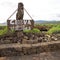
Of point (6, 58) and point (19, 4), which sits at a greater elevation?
point (19, 4)

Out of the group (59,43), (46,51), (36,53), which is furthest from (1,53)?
(59,43)

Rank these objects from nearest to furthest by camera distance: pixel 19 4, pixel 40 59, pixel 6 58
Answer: pixel 6 58
pixel 40 59
pixel 19 4

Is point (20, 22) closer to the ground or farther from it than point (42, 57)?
farther from it

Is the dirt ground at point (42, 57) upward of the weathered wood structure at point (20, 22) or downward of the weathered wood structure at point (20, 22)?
downward

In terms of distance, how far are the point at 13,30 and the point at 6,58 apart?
4.87 metres

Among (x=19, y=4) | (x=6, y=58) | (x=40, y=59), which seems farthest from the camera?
(x=19, y=4)

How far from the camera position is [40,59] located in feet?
10.6

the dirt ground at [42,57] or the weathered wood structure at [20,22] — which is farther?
the weathered wood structure at [20,22]

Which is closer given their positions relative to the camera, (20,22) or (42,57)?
(42,57)

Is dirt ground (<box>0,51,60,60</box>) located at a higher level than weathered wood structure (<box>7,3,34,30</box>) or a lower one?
lower

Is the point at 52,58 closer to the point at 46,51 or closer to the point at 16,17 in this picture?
the point at 46,51


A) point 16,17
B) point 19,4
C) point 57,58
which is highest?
point 19,4

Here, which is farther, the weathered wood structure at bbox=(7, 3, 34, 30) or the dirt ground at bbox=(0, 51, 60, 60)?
the weathered wood structure at bbox=(7, 3, 34, 30)

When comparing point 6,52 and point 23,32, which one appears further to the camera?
point 23,32
